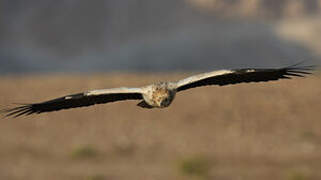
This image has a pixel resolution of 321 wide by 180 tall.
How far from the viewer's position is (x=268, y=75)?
1218 centimetres

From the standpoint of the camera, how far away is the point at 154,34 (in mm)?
61500

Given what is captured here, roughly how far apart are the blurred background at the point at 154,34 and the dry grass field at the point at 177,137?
2143 cm

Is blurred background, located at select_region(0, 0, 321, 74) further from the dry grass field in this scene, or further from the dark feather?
the dark feather

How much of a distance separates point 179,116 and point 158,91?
20497 millimetres

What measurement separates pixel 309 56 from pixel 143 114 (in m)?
26.1

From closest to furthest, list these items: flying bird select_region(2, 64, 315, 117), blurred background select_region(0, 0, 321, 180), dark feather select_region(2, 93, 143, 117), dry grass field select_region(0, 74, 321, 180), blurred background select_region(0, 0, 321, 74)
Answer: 1. flying bird select_region(2, 64, 315, 117)
2. dark feather select_region(2, 93, 143, 117)
3. dry grass field select_region(0, 74, 321, 180)
4. blurred background select_region(0, 0, 321, 180)
5. blurred background select_region(0, 0, 321, 74)

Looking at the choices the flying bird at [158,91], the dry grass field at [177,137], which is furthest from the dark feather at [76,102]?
the dry grass field at [177,137]

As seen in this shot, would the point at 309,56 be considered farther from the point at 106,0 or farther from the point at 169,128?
the point at 169,128

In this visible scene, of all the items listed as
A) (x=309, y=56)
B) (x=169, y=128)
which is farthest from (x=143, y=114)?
(x=309, y=56)

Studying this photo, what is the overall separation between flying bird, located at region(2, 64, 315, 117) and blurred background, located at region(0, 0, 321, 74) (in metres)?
43.6

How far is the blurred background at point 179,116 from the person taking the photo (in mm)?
26188

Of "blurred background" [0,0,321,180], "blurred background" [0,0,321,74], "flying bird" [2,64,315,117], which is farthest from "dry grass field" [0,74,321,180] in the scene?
"blurred background" [0,0,321,74]

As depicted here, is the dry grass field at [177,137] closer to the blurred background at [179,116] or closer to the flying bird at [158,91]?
the blurred background at [179,116]

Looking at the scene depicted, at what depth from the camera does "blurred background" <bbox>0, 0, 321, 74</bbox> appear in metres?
58.0
